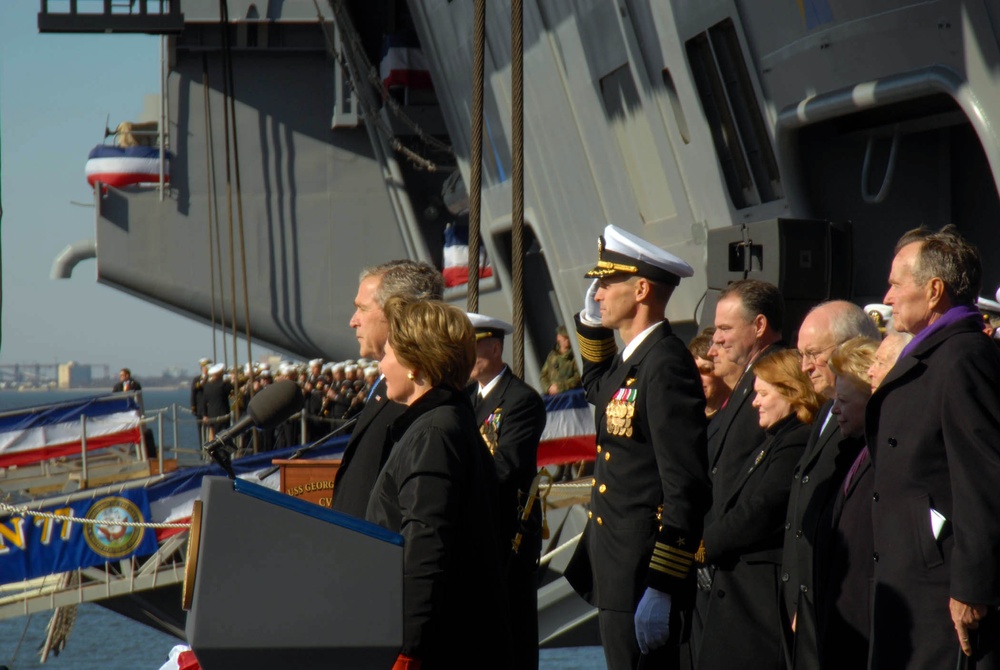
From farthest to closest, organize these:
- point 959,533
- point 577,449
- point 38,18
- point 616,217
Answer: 1. point 38,18
2. point 616,217
3. point 577,449
4. point 959,533

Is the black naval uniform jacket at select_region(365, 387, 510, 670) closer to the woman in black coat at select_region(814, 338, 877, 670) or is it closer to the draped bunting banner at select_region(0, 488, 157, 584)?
the woman in black coat at select_region(814, 338, 877, 670)

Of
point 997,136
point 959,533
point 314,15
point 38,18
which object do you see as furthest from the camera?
point 314,15

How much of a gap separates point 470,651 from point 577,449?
6892 mm

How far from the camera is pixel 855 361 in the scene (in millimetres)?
3695

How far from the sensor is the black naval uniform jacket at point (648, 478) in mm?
3550

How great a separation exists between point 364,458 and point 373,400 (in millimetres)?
277

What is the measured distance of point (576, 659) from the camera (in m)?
19.0

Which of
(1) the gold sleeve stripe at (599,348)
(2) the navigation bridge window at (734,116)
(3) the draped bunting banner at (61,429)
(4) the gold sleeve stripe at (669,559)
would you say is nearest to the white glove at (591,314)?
(1) the gold sleeve stripe at (599,348)

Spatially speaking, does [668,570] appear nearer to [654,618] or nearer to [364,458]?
[654,618]

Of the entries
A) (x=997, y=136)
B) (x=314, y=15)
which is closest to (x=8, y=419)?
(x=997, y=136)

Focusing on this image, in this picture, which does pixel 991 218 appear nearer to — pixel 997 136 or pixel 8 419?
pixel 997 136

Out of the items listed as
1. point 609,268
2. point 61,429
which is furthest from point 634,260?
point 61,429

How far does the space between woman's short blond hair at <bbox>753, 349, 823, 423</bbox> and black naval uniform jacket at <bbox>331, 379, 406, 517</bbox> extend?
132cm

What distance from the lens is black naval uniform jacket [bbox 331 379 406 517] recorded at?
129 inches
